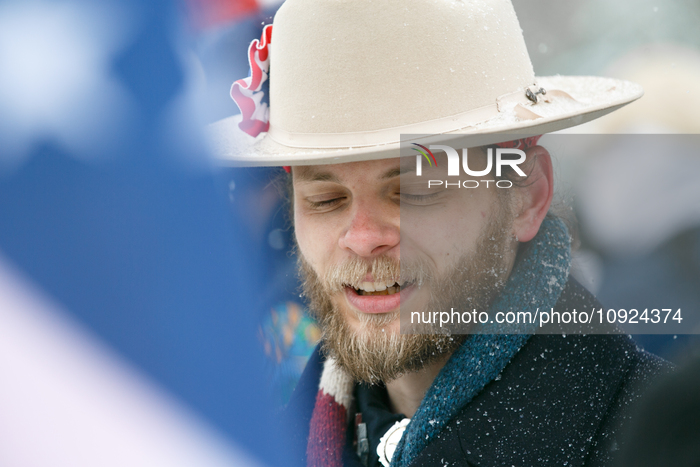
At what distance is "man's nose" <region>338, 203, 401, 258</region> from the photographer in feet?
4.02

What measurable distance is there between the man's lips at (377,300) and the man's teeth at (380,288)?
0.01 m

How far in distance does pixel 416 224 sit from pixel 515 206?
11.6 inches

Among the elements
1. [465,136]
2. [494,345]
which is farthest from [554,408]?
[465,136]

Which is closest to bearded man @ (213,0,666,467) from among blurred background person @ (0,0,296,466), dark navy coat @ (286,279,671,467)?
dark navy coat @ (286,279,671,467)

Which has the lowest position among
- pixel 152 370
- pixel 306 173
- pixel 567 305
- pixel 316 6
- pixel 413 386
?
pixel 413 386

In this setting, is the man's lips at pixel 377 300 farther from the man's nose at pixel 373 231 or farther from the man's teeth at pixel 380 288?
the man's nose at pixel 373 231

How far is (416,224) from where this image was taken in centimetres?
124

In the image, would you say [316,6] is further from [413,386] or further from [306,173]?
[413,386]

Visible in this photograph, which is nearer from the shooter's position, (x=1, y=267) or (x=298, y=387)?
(x=1, y=267)

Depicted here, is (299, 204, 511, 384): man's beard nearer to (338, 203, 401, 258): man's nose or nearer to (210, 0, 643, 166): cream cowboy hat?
(338, 203, 401, 258): man's nose

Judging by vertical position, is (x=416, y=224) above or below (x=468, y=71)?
below

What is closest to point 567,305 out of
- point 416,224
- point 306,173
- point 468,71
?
point 416,224

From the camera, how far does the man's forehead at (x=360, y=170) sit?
3.93 ft

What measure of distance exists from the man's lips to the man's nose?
0.42 ft
